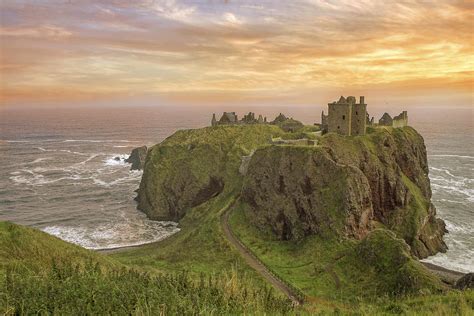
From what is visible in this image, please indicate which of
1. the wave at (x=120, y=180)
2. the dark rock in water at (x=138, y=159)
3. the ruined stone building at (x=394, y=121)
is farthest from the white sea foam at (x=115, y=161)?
the ruined stone building at (x=394, y=121)

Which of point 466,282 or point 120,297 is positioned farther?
point 466,282

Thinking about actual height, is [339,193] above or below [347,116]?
below

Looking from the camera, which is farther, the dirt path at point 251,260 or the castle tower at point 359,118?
the castle tower at point 359,118

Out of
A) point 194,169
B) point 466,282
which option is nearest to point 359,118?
point 194,169

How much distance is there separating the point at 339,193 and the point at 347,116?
2339cm

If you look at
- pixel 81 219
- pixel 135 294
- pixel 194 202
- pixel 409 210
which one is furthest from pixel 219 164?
pixel 135 294

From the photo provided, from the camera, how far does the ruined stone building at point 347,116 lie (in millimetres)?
80250

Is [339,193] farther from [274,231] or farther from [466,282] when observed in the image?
[466,282]

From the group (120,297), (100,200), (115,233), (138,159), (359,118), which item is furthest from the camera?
(138,159)

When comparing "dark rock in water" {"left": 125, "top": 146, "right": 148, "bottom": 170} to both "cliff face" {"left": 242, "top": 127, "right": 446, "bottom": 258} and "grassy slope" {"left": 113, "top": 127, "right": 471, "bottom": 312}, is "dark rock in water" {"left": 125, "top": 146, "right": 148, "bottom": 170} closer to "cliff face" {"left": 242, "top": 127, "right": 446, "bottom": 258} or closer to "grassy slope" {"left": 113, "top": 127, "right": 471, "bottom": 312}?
"grassy slope" {"left": 113, "top": 127, "right": 471, "bottom": 312}

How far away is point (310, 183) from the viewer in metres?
66.7

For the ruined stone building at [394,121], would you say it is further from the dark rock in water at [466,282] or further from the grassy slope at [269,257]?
the dark rock in water at [466,282]

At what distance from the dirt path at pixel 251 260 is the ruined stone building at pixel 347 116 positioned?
1074 inches

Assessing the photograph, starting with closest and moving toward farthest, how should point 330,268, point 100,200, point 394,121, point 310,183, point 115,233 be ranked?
1. point 330,268
2. point 310,183
3. point 115,233
4. point 394,121
5. point 100,200
